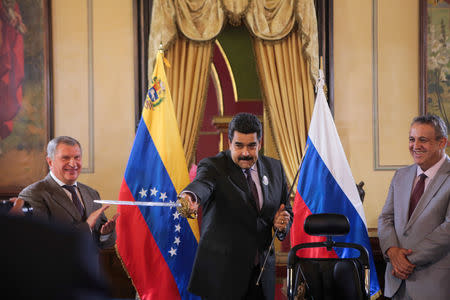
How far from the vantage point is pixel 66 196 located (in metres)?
2.63

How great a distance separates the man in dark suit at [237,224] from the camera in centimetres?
256

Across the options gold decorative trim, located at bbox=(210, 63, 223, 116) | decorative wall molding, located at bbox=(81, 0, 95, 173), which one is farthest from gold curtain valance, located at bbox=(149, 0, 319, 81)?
gold decorative trim, located at bbox=(210, 63, 223, 116)

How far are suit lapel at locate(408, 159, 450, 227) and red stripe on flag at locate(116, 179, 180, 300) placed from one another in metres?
2.00

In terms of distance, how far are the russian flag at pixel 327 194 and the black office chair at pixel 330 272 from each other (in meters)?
0.92

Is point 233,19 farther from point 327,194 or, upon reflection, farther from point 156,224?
point 156,224

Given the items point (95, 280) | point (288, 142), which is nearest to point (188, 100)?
point (288, 142)

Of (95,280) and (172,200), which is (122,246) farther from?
(95,280)

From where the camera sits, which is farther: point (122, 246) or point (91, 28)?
point (91, 28)

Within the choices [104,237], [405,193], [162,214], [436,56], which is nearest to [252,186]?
[104,237]

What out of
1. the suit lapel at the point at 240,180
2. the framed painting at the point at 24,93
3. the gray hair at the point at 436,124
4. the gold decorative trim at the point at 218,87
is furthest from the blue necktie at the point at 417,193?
the gold decorative trim at the point at 218,87

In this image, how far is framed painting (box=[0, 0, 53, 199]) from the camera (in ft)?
15.4

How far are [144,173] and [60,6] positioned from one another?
94.8 inches

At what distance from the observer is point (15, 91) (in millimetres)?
4715

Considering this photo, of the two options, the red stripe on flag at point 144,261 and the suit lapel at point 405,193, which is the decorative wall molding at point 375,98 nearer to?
the suit lapel at point 405,193
